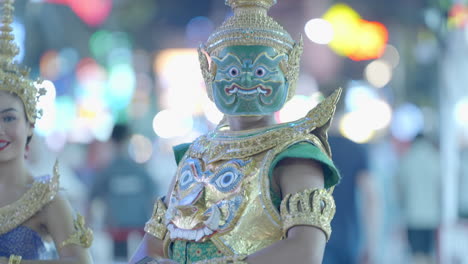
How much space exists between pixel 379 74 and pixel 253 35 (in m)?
21.9

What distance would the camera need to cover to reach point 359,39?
23625 millimetres

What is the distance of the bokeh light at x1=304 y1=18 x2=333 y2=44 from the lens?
851 inches

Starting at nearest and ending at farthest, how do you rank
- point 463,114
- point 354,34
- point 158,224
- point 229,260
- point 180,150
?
point 229,260 → point 158,224 → point 180,150 → point 463,114 → point 354,34

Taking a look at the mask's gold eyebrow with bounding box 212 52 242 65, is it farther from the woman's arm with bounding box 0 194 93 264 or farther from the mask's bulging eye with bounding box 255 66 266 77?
the woman's arm with bounding box 0 194 93 264

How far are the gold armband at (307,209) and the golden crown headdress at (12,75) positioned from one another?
1718mm

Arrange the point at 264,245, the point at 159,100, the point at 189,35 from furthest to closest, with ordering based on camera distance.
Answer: the point at 159,100 < the point at 189,35 < the point at 264,245

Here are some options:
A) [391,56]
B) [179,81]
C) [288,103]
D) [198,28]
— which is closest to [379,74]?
[391,56]

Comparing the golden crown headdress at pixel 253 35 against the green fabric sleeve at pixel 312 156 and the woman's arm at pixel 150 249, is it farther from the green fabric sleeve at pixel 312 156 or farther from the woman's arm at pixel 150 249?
the woman's arm at pixel 150 249

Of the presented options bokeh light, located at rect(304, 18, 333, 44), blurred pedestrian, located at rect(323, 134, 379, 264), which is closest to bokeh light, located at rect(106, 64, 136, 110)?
bokeh light, located at rect(304, 18, 333, 44)

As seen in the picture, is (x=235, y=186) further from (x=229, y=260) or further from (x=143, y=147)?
(x=143, y=147)

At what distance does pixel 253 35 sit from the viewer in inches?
201

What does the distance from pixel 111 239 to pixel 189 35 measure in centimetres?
1806

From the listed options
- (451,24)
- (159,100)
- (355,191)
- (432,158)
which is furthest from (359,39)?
(355,191)

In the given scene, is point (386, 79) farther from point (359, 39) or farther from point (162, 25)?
point (162, 25)
